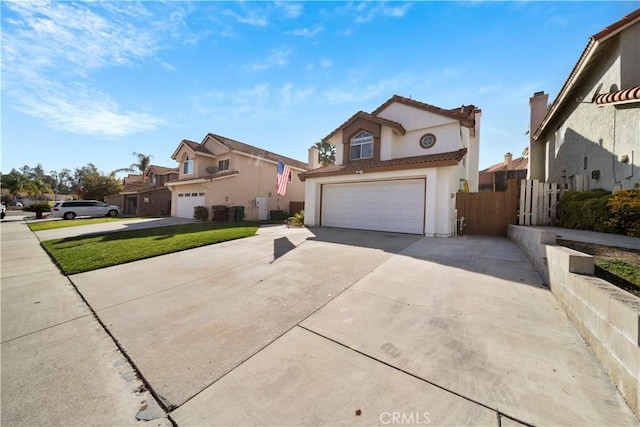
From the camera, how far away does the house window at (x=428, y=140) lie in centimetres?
1134

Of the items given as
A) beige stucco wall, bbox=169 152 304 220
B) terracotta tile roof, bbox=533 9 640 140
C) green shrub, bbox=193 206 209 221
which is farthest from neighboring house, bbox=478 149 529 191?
green shrub, bbox=193 206 209 221

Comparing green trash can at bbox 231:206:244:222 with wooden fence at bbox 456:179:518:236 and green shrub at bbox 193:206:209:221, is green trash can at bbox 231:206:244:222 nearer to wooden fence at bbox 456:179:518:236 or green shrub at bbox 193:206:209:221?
green shrub at bbox 193:206:209:221

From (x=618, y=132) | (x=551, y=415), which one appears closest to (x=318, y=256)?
(x=551, y=415)

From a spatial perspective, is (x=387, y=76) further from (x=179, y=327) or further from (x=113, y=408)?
(x=113, y=408)

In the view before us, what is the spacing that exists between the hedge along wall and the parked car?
3103 cm

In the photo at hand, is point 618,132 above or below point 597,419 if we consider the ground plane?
above

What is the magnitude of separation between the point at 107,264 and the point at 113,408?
17.5 feet

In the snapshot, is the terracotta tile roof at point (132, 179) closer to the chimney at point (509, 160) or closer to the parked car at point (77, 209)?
the parked car at point (77, 209)

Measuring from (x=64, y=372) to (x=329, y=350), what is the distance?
2.54m

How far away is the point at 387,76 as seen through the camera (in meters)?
9.96

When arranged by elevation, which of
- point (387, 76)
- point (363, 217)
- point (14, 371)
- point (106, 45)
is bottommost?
point (14, 371)

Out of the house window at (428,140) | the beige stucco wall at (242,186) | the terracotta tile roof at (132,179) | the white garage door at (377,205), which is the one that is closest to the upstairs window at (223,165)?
the beige stucco wall at (242,186)

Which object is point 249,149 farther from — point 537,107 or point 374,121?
point 537,107

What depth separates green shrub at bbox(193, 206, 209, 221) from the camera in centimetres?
1778
